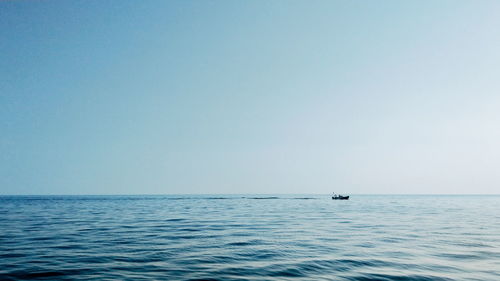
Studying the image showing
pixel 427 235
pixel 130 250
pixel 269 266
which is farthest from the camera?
pixel 427 235

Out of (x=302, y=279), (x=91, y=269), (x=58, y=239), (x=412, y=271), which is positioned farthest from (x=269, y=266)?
(x=58, y=239)

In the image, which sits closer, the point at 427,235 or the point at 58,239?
the point at 58,239

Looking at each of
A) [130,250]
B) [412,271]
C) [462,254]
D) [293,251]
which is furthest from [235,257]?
[462,254]

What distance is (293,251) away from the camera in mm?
17984

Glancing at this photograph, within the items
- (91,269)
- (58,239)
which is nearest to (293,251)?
(91,269)

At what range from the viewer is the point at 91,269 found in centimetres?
1348

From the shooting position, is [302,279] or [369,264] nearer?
[302,279]

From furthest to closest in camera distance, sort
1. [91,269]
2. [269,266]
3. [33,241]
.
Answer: [33,241]
[269,266]
[91,269]

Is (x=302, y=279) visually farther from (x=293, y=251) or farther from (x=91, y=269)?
(x=91, y=269)

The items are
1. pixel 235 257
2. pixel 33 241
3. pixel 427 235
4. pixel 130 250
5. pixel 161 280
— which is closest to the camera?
pixel 161 280

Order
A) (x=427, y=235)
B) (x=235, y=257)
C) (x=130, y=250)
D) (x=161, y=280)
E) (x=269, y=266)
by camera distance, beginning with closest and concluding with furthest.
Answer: (x=161, y=280) < (x=269, y=266) < (x=235, y=257) < (x=130, y=250) < (x=427, y=235)

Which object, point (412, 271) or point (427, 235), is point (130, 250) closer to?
point (412, 271)

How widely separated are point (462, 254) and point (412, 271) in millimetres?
5621

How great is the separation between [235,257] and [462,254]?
39.9 ft
